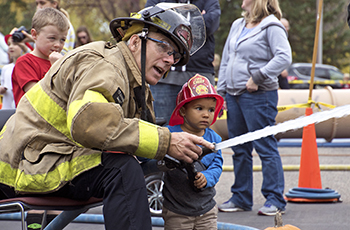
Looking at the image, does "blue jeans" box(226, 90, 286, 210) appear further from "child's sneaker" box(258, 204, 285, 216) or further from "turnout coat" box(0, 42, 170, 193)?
"turnout coat" box(0, 42, 170, 193)

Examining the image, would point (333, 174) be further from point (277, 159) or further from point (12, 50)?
point (12, 50)

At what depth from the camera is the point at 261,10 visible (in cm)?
425

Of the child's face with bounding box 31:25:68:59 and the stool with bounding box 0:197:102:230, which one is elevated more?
the child's face with bounding box 31:25:68:59

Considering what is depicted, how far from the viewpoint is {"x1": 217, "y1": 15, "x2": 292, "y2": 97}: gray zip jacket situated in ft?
13.5

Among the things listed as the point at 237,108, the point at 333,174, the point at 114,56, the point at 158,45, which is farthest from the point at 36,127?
the point at 333,174

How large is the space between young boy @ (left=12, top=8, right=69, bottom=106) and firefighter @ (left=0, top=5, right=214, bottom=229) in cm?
107

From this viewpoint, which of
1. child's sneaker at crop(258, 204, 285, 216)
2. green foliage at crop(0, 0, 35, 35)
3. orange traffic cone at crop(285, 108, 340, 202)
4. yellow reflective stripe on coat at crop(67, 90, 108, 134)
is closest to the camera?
yellow reflective stripe on coat at crop(67, 90, 108, 134)

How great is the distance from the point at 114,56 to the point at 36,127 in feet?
1.63

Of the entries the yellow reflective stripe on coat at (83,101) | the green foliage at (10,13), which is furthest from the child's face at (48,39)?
the green foliage at (10,13)

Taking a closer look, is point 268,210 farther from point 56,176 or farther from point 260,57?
point 56,176

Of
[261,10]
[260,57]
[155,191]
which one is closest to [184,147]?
[155,191]

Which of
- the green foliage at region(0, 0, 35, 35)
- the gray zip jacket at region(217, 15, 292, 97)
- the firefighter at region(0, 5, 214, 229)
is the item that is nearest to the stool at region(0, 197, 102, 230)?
the firefighter at region(0, 5, 214, 229)

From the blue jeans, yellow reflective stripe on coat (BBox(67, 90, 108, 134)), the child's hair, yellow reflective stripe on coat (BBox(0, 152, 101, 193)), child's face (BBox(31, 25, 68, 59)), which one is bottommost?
the blue jeans

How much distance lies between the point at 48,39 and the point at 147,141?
177 cm
